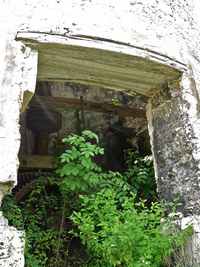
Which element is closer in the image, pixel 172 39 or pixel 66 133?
pixel 172 39

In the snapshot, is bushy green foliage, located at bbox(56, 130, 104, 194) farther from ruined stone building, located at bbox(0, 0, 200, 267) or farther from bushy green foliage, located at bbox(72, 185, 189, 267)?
ruined stone building, located at bbox(0, 0, 200, 267)

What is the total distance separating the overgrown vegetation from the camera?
117 inches

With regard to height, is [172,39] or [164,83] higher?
[172,39]

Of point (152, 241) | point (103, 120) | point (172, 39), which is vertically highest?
point (103, 120)

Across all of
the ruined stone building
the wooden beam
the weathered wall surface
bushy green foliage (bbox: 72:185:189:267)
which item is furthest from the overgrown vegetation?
the wooden beam

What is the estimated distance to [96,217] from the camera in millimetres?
3303

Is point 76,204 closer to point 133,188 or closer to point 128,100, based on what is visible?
point 133,188

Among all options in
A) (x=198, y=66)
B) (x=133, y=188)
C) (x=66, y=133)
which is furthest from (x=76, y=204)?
(x=66, y=133)

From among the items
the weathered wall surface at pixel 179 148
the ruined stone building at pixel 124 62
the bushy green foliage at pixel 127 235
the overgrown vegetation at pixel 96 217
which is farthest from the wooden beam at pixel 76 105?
Answer: the bushy green foliage at pixel 127 235

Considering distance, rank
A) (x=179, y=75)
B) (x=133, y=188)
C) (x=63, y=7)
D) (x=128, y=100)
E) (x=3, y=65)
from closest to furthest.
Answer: (x=3, y=65)
(x=63, y=7)
(x=179, y=75)
(x=133, y=188)
(x=128, y=100)

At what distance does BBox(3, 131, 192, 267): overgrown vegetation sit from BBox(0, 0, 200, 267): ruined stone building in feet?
1.03

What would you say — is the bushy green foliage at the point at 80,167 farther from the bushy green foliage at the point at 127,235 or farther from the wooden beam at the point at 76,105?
the wooden beam at the point at 76,105

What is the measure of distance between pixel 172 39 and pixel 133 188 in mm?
1659

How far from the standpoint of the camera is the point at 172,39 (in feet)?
12.1
